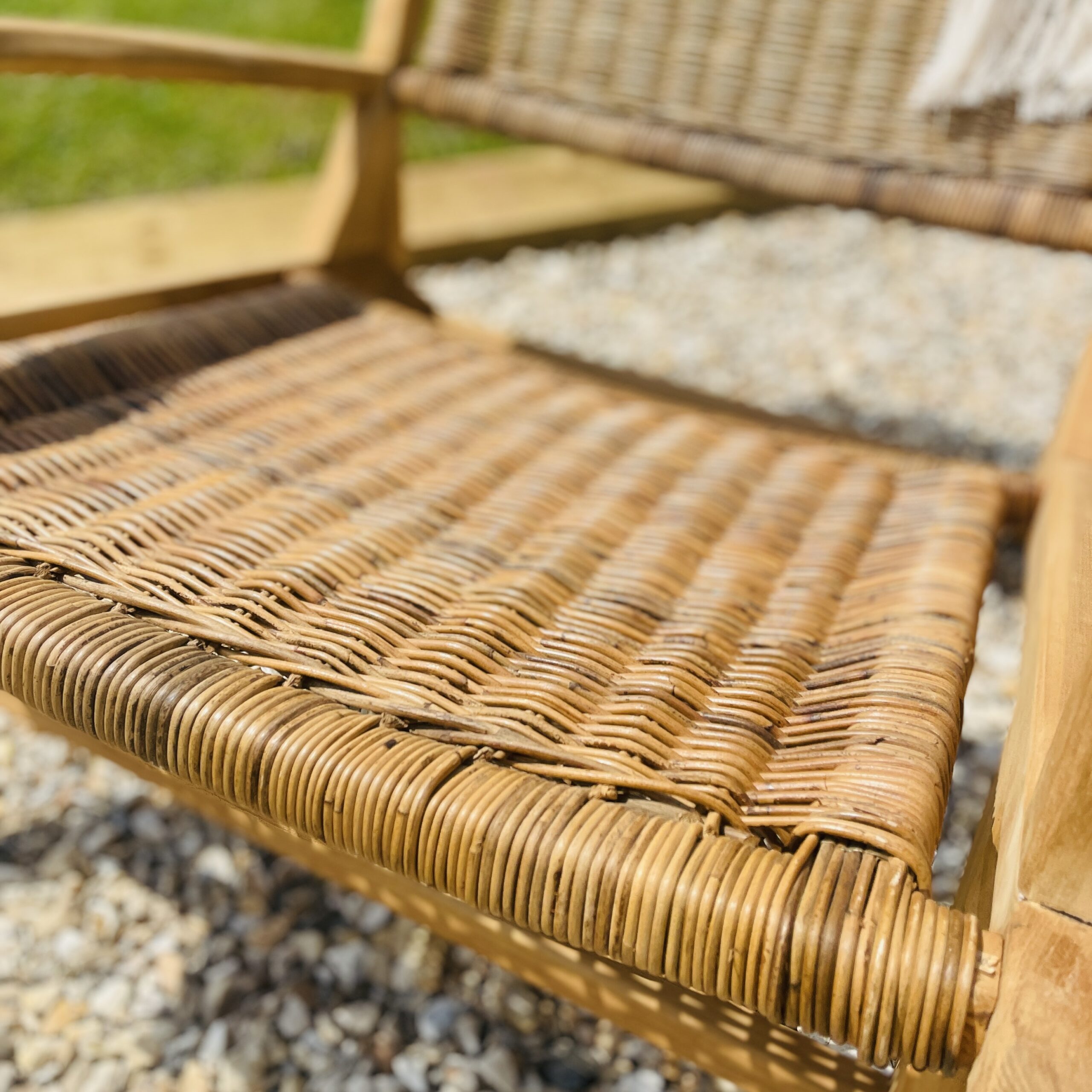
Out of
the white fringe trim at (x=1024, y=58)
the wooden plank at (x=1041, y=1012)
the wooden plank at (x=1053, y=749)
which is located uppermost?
the white fringe trim at (x=1024, y=58)

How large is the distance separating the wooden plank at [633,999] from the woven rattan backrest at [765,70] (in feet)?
2.78

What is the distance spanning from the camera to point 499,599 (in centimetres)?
75

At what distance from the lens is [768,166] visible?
115cm

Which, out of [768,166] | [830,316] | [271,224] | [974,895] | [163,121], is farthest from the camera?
[830,316]

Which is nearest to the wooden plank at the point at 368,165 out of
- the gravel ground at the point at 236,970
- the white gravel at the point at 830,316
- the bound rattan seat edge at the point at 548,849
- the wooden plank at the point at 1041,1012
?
the white gravel at the point at 830,316

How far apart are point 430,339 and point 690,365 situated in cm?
98

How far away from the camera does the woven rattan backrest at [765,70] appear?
1.08m

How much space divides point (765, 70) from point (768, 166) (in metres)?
0.12

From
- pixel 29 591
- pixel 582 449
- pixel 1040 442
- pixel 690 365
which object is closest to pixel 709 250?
pixel 690 365

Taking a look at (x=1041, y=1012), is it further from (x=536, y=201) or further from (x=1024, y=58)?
(x=536, y=201)

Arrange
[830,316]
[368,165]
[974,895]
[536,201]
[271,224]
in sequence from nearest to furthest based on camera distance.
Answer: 1. [974,895]
2. [368,165]
3. [271,224]
4. [830,316]
5. [536,201]

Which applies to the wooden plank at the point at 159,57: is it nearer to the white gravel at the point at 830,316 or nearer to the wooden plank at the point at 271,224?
the wooden plank at the point at 271,224

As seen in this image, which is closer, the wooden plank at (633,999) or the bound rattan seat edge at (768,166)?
Answer: the wooden plank at (633,999)

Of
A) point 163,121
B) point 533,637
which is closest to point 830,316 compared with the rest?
point 163,121
